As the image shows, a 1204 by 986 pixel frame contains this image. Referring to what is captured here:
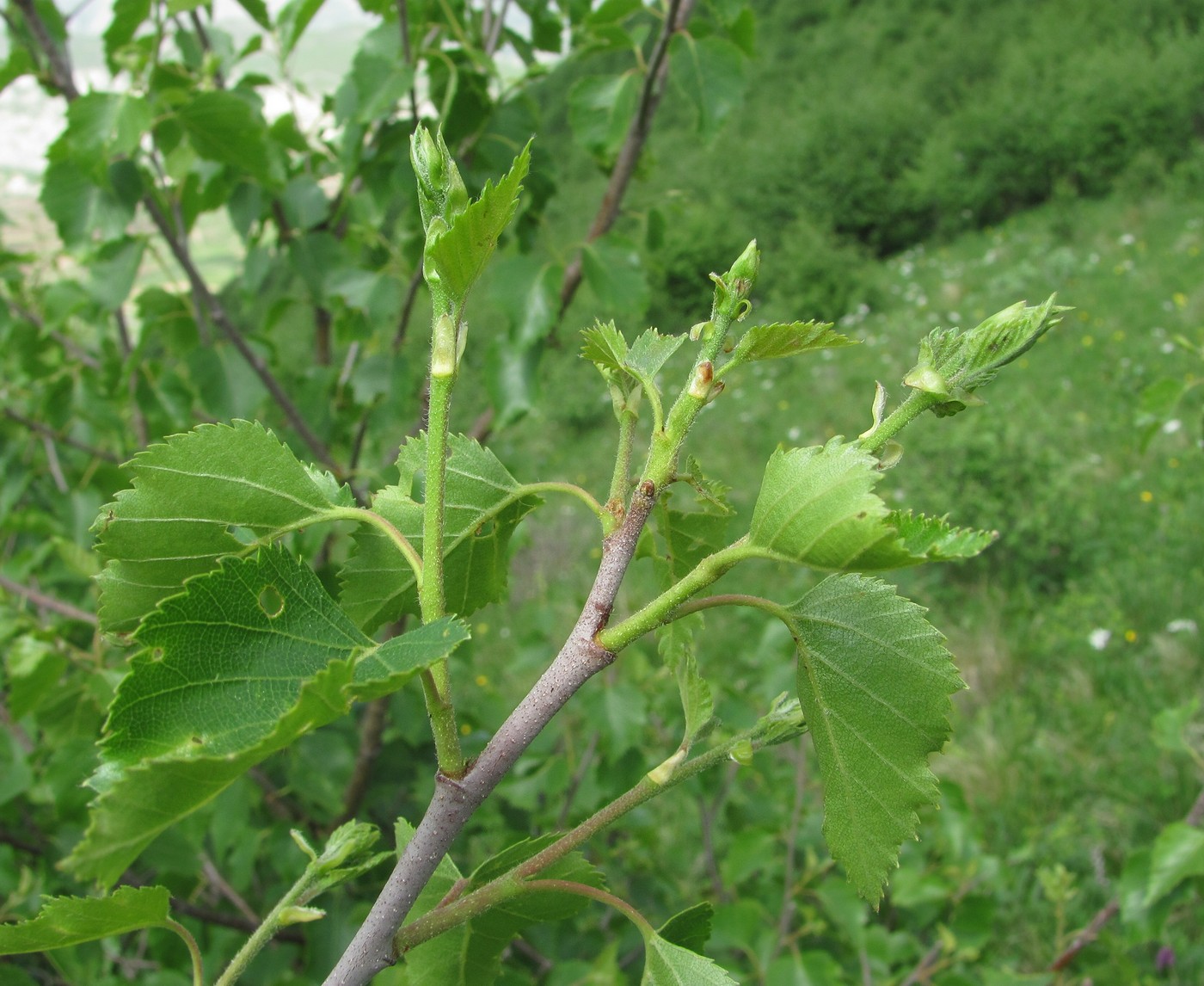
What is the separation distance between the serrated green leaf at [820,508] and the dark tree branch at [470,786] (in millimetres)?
72

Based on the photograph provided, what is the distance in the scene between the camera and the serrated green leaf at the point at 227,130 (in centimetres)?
126

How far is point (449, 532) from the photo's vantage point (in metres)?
0.52

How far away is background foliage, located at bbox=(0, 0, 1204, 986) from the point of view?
4.47ft

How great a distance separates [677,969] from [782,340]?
32 cm

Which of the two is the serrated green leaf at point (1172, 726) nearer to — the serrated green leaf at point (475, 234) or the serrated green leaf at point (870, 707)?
the serrated green leaf at point (870, 707)

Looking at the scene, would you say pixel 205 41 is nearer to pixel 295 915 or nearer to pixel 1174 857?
pixel 295 915

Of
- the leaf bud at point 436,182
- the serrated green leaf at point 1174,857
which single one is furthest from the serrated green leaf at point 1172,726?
the leaf bud at point 436,182

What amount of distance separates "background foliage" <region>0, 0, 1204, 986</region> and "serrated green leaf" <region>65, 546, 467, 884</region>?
0.52 m

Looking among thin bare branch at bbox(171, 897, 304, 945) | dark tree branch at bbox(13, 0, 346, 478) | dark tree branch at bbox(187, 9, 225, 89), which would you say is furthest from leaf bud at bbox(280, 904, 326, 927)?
dark tree branch at bbox(187, 9, 225, 89)

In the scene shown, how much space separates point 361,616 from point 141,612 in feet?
0.39

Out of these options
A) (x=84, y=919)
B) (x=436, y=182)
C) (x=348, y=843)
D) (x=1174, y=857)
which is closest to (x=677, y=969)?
(x=348, y=843)

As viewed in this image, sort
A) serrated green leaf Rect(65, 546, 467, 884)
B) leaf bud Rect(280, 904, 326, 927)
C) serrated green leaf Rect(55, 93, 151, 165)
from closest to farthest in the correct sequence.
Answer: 1. serrated green leaf Rect(65, 546, 467, 884)
2. leaf bud Rect(280, 904, 326, 927)
3. serrated green leaf Rect(55, 93, 151, 165)

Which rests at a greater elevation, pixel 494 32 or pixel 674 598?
pixel 494 32

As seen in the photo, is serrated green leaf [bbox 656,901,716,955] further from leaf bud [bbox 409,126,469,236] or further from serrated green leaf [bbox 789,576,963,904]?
leaf bud [bbox 409,126,469,236]
